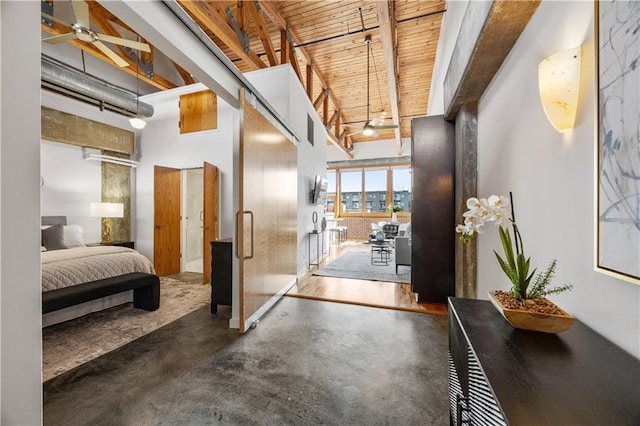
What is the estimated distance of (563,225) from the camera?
1.22 meters

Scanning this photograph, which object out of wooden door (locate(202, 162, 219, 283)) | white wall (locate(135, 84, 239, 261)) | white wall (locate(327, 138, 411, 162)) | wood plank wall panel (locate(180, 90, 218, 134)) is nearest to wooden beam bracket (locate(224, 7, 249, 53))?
white wall (locate(135, 84, 239, 261))

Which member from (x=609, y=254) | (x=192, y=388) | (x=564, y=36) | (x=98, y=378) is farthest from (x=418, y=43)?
(x=98, y=378)

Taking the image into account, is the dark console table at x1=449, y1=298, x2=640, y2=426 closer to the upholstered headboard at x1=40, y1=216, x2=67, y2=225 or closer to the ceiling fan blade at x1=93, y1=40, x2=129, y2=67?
the ceiling fan blade at x1=93, y1=40, x2=129, y2=67

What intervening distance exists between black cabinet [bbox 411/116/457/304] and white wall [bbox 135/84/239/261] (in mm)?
3185

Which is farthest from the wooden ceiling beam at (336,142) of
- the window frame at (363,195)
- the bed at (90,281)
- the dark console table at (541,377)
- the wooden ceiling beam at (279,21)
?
the dark console table at (541,377)

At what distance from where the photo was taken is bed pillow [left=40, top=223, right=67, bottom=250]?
3545 millimetres

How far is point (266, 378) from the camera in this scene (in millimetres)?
1767

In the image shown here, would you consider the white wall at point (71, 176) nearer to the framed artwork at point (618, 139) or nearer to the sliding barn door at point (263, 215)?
the sliding barn door at point (263, 215)

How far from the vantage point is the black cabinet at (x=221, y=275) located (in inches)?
114

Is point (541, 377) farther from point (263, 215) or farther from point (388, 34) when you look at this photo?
point (388, 34)

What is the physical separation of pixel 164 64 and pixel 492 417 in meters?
7.61

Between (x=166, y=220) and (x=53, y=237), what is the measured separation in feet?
4.99

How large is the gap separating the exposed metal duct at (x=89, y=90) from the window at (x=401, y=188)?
26.7 ft

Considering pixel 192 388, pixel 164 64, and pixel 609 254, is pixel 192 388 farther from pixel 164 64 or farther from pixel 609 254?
pixel 164 64
